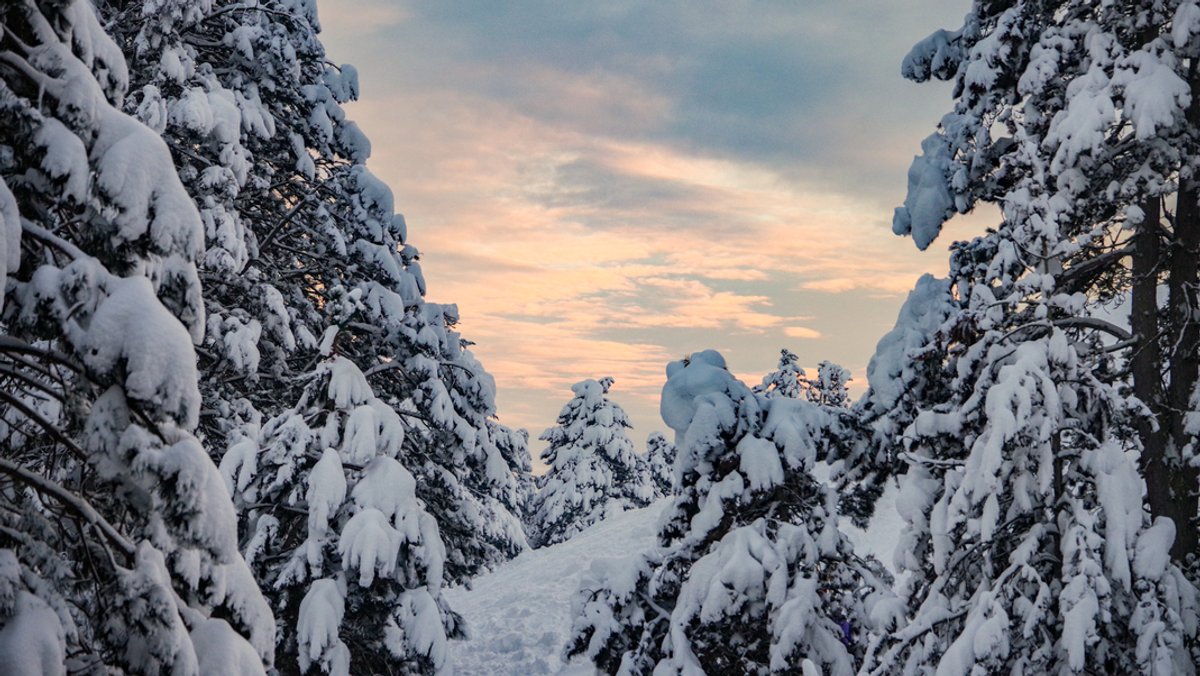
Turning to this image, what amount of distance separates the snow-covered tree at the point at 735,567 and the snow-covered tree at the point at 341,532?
2.03m

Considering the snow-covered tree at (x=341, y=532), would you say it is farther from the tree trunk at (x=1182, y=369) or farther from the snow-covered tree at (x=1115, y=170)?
the tree trunk at (x=1182, y=369)

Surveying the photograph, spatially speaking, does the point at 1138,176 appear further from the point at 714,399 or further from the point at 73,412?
the point at 73,412

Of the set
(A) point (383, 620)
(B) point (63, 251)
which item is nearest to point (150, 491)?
(B) point (63, 251)

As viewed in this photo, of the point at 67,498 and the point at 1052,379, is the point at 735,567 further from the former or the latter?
the point at 67,498

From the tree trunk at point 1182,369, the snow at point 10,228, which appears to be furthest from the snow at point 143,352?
the tree trunk at point 1182,369

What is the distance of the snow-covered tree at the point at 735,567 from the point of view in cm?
964

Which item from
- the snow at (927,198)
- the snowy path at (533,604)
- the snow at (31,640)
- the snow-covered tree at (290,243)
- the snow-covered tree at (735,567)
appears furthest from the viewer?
the snowy path at (533,604)

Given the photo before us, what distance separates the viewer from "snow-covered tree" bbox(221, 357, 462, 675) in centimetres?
1017

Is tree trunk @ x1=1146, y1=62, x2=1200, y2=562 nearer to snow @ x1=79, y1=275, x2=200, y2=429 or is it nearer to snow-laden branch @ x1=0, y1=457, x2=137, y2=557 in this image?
snow @ x1=79, y1=275, x2=200, y2=429

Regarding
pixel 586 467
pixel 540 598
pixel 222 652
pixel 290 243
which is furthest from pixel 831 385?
pixel 222 652

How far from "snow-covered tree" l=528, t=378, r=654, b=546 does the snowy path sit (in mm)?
6571

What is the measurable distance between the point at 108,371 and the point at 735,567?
22.7ft

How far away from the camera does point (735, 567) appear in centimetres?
948

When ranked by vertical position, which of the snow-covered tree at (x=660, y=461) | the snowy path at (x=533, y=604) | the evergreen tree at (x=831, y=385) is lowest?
the snowy path at (x=533, y=604)
